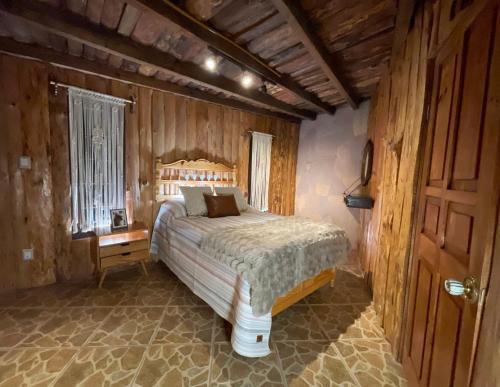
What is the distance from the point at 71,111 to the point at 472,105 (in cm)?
345

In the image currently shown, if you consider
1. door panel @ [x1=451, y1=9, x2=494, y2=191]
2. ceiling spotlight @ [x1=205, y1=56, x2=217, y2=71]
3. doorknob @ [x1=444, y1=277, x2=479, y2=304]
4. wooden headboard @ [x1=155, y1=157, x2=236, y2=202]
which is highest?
ceiling spotlight @ [x1=205, y1=56, x2=217, y2=71]

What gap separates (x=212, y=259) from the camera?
6.44 ft

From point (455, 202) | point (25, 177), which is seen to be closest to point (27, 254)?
point (25, 177)

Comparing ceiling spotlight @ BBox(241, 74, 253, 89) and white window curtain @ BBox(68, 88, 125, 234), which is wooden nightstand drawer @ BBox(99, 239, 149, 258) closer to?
white window curtain @ BBox(68, 88, 125, 234)

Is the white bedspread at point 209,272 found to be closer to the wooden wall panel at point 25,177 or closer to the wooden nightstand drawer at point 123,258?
the wooden nightstand drawer at point 123,258

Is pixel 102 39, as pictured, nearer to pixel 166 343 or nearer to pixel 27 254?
pixel 27 254

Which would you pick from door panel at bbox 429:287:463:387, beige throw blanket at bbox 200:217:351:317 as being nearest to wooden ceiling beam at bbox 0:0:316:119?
beige throw blanket at bbox 200:217:351:317

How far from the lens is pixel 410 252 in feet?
5.16

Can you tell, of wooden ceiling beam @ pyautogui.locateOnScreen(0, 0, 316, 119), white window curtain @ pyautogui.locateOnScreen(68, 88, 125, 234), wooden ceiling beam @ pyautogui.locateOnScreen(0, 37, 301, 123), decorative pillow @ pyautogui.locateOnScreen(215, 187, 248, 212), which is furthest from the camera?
decorative pillow @ pyautogui.locateOnScreen(215, 187, 248, 212)

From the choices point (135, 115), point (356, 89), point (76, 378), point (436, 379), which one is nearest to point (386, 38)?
point (356, 89)

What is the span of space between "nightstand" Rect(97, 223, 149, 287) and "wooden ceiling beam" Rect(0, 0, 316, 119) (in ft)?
6.39

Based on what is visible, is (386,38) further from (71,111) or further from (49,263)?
(49,263)

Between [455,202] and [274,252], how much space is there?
1098mm

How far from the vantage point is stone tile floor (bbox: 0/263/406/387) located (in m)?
1.45
